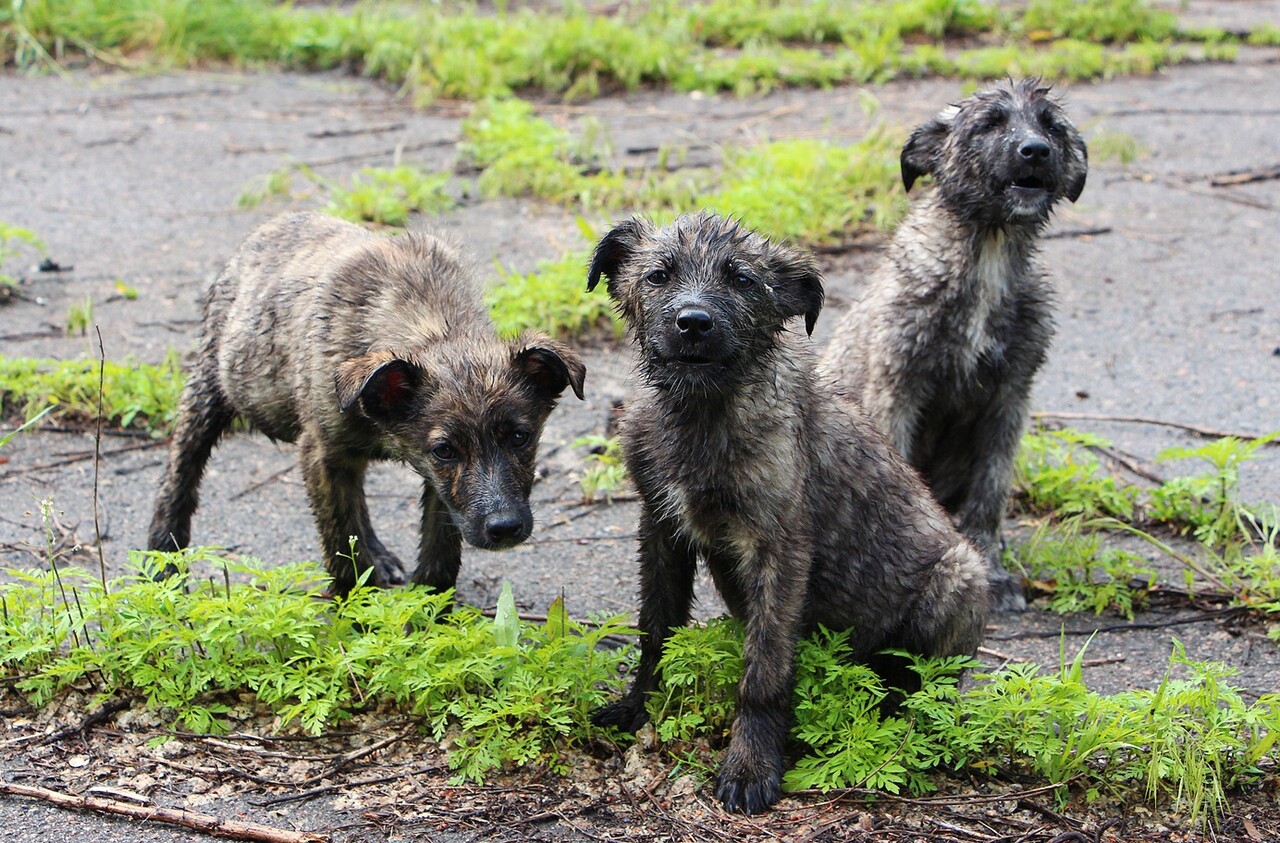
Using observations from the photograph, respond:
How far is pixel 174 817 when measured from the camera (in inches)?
166

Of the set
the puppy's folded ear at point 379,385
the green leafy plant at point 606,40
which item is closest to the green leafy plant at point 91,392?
the puppy's folded ear at point 379,385

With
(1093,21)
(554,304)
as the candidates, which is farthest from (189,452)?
(1093,21)

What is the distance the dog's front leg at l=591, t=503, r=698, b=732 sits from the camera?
4828mm

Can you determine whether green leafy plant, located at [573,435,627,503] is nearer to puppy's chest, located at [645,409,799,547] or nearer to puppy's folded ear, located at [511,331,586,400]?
puppy's folded ear, located at [511,331,586,400]

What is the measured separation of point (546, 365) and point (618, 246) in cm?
53

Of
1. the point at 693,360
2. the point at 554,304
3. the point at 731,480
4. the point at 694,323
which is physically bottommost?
the point at 554,304

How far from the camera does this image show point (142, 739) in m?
4.62

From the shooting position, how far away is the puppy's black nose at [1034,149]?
18.7 ft

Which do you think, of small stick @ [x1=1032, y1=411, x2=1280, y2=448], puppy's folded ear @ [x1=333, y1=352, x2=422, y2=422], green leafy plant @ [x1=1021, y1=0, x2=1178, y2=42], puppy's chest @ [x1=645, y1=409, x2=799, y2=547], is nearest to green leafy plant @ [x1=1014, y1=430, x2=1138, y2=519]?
small stick @ [x1=1032, y1=411, x2=1280, y2=448]

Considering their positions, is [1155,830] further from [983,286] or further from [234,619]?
[234,619]

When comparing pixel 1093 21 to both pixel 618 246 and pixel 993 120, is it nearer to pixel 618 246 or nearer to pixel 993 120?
pixel 993 120

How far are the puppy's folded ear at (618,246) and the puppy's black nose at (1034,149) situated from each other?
1.80 metres

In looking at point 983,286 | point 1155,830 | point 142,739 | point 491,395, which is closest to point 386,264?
point 491,395

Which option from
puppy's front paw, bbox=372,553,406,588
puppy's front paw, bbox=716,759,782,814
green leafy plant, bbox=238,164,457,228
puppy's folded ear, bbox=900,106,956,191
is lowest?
puppy's front paw, bbox=372,553,406,588
